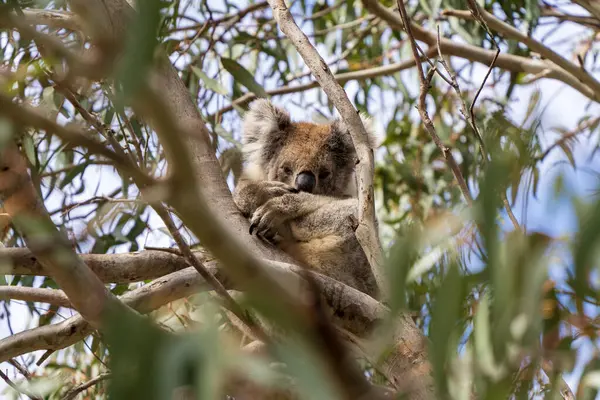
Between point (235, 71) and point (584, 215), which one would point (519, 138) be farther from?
point (235, 71)

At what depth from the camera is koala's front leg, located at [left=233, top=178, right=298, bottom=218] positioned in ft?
8.82

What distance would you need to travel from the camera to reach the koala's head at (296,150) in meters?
3.26

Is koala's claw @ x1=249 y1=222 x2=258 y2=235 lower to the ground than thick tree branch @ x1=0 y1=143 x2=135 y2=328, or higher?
lower

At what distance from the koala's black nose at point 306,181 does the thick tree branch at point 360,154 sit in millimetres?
1043

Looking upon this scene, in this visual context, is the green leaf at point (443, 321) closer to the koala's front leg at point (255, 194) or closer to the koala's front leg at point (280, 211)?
the koala's front leg at point (280, 211)

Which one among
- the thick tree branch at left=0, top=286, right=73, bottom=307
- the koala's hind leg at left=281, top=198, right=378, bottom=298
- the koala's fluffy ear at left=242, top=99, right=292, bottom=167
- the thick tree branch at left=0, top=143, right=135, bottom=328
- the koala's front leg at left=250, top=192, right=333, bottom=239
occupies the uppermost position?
the koala's fluffy ear at left=242, top=99, right=292, bottom=167

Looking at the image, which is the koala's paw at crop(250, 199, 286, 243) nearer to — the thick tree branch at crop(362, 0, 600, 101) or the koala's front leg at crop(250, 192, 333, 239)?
the koala's front leg at crop(250, 192, 333, 239)

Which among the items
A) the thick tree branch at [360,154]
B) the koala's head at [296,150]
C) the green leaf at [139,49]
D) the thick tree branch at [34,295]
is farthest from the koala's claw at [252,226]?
the green leaf at [139,49]

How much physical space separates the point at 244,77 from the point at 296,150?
47 centimetres

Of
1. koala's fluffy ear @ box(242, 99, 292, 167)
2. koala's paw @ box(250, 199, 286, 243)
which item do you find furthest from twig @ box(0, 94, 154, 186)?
koala's fluffy ear @ box(242, 99, 292, 167)

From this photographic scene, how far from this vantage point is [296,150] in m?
3.30

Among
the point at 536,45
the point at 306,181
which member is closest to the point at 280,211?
the point at 306,181

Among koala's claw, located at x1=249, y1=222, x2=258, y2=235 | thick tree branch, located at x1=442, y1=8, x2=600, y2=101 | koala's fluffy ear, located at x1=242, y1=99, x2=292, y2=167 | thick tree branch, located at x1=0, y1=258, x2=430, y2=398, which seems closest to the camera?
thick tree branch, located at x1=0, y1=258, x2=430, y2=398

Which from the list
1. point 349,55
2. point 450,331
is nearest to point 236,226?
point 450,331
